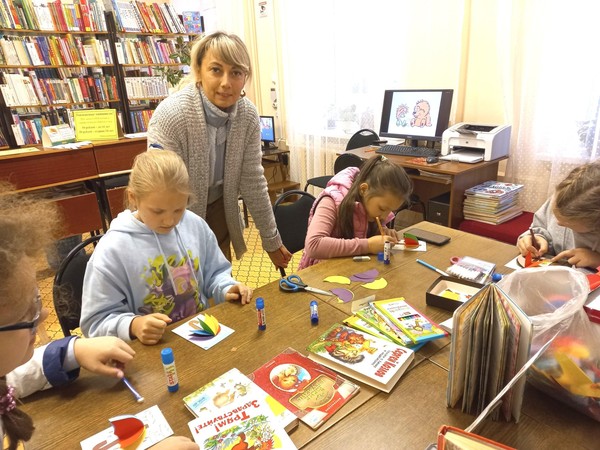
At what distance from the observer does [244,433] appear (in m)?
0.78

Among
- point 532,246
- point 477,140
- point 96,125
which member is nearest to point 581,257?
point 532,246

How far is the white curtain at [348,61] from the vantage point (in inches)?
123

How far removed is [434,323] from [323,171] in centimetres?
322

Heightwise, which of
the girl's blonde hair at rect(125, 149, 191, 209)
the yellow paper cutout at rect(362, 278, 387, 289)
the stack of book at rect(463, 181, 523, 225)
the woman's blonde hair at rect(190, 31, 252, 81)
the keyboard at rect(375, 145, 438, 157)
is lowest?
the stack of book at rect(463, 181, 523, 225)

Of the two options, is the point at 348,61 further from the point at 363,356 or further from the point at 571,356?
the point at 571,356

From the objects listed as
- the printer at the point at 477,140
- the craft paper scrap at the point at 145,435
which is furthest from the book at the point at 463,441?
the printer at the point at 477,140

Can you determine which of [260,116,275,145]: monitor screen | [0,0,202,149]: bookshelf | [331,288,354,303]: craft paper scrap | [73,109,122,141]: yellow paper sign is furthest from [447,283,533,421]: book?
[0,0,202,149]: bookshelf

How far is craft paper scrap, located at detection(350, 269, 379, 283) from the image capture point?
138 centimetres

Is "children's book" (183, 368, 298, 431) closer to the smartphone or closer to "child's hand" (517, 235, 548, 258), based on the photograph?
the smartphone

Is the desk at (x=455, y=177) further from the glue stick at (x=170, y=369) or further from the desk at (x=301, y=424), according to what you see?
the glue stick at (x=170, y=369)

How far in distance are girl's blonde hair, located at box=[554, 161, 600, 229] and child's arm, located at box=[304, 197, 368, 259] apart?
668 millimetres

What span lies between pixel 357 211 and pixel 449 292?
0.57m

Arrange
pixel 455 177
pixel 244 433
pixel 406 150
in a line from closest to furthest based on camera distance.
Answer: pixel 244 433, pixel 455 177, pixel 406 150

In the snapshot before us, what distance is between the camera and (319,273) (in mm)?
1441
